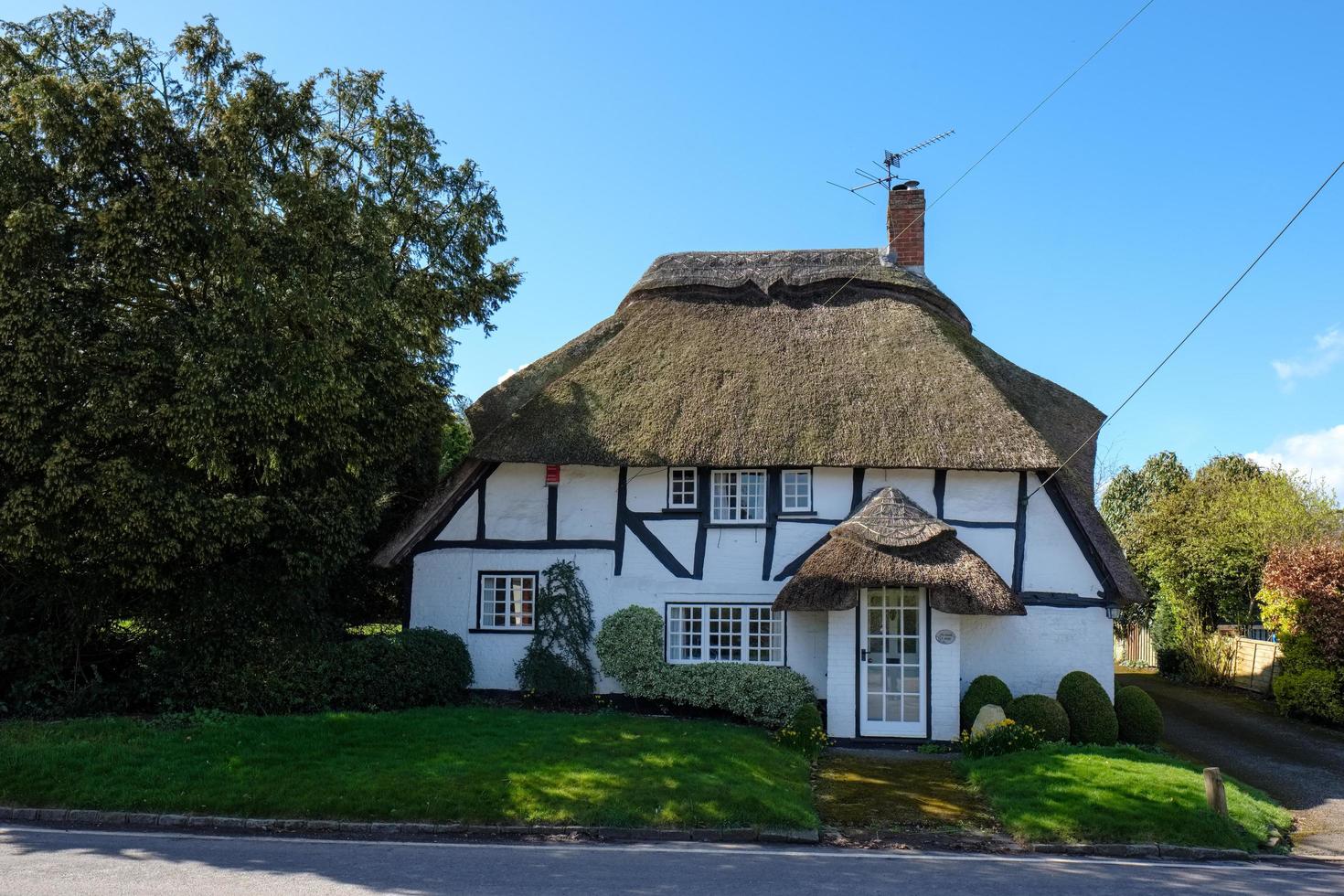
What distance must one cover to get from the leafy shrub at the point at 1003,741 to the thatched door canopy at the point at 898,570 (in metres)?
1.66

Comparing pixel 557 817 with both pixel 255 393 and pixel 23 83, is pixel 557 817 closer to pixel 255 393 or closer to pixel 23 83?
pixel 255 393

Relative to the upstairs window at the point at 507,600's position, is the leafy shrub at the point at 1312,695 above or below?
below

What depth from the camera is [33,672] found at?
14.0 metres

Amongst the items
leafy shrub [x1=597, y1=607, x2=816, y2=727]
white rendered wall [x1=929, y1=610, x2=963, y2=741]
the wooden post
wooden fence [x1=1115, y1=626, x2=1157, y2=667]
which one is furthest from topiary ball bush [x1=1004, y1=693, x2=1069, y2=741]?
wooden fence [x1=1115, y1=626, x2=1157, y2=667]

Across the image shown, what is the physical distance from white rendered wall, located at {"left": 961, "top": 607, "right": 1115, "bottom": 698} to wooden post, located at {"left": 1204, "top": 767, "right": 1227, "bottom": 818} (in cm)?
492

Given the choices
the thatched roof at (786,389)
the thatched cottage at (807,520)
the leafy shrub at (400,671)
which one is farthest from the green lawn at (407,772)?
the thatched roof at (786,389)

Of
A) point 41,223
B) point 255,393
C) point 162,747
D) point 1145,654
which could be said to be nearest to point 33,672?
point 162,747

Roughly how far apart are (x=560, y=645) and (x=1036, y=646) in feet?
25.7

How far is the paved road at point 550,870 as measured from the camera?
7664 mm

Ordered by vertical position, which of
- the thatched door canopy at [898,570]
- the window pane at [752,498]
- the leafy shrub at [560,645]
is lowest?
the leafy shrub at [560,645]

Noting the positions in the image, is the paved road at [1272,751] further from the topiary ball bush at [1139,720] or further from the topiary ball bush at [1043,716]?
the topiary ball bush at [1043,716]

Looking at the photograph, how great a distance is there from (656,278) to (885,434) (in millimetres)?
6456

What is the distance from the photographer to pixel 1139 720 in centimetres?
1446

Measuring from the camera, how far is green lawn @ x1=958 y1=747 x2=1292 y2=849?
966 cm
